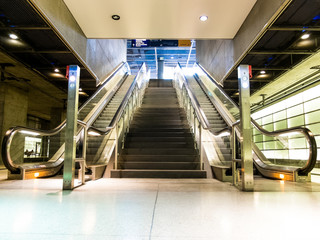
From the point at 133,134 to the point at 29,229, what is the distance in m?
5.52

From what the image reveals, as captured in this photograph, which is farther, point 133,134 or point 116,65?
point 116,65

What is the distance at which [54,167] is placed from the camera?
572 cm

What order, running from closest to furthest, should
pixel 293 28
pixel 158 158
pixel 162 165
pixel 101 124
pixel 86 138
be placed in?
pixel 86 138 → pixel 293 28 → pixel 162 165 → pixel 158 158 → pixel 101 124

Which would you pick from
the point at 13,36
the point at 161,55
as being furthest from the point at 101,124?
the point at 161,55

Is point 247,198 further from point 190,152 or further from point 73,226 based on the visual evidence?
point 190,152

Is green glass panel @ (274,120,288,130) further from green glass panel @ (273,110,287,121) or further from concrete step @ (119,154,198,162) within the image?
concrete step @ (119,154,198,162)

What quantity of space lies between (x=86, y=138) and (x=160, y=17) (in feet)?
12.5

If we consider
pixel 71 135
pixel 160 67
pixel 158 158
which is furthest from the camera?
pixel 160 67

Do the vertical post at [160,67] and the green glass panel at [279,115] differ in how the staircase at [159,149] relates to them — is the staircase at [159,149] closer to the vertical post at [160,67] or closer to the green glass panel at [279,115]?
the green glass panel at [279,115]

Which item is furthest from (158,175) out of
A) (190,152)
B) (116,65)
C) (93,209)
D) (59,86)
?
(116,65)

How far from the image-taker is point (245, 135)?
3693 millimetres

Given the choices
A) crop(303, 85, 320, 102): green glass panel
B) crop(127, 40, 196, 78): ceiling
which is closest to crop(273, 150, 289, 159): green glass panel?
crop(303, 85, 320, 102): green glass panel

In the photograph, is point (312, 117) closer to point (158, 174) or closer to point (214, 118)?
point (214, 118)

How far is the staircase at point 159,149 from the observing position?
5.19 m
